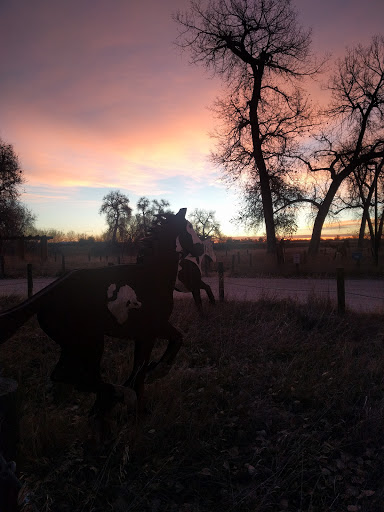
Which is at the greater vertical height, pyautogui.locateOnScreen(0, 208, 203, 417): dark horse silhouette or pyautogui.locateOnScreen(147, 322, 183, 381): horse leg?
pyautogui.locateOnScreen(0, 208, 203, 417): dark horse silhouette

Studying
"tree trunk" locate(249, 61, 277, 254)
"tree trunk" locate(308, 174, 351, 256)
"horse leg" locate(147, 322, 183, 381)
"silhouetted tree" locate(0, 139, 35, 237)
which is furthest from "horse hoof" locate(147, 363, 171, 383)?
"silhouetted tree" locate(0, 139, 35, 237)

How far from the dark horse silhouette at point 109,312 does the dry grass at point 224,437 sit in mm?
487

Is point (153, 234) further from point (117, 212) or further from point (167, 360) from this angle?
point (117, 212)

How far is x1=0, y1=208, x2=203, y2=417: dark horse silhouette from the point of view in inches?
118

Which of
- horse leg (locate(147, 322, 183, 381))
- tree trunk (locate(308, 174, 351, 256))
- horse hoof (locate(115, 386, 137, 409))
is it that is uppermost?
tree trunk (locate(308, 174, 351, 256))

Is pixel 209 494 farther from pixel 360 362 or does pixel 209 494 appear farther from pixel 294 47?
pixel 294 47

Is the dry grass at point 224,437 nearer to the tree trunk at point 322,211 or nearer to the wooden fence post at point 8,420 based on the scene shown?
the wooden fence post at point 8,420

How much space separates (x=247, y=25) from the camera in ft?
66.0

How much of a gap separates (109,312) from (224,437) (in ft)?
5.60

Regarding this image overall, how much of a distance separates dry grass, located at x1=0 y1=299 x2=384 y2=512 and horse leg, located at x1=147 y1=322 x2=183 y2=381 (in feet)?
1.49

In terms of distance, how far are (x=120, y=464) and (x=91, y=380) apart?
2.35ft

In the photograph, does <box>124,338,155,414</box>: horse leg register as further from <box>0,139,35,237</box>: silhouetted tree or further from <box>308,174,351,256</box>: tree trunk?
<box>0,139,35,237</box>: silhouetted tree

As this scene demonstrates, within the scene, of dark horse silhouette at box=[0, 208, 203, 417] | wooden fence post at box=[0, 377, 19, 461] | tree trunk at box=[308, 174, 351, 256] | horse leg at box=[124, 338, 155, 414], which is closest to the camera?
wooden fence post at box=[0, 377, 19, 461]

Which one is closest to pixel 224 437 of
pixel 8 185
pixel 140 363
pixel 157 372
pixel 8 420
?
pixel 157 372
